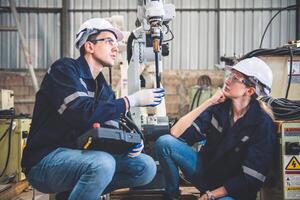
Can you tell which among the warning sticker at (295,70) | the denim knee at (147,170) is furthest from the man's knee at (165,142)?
the warning sticker at (295,70)

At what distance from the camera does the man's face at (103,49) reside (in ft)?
6.05

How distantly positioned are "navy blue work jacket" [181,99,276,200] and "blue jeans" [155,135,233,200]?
4 cm

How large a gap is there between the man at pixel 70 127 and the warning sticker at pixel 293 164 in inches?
28.9

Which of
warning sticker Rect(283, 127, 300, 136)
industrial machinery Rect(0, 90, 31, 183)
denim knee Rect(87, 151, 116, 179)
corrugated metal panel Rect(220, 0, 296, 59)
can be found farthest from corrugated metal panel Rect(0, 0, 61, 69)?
warning sticker Rect(283, 127, 300, 136)

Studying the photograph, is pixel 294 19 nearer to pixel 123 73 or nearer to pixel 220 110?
pixel 123 73

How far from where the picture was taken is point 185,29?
6.05 m

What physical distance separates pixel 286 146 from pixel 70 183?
3.33ft

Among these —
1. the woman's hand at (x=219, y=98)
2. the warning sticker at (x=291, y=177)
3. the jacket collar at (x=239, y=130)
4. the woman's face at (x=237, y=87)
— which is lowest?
the warning sticker at (x=291, y=177)

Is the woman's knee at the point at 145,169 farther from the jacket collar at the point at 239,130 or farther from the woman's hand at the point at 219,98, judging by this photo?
the woman's hand at the point at 219,98

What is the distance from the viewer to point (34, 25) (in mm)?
6051

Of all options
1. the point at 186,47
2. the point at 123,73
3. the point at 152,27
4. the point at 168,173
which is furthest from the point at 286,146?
the point at 186,47

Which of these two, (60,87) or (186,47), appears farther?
(186,47)

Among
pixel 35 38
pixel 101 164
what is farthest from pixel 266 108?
pixel 35 38

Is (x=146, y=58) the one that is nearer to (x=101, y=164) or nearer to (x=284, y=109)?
(x=284, y=109)
